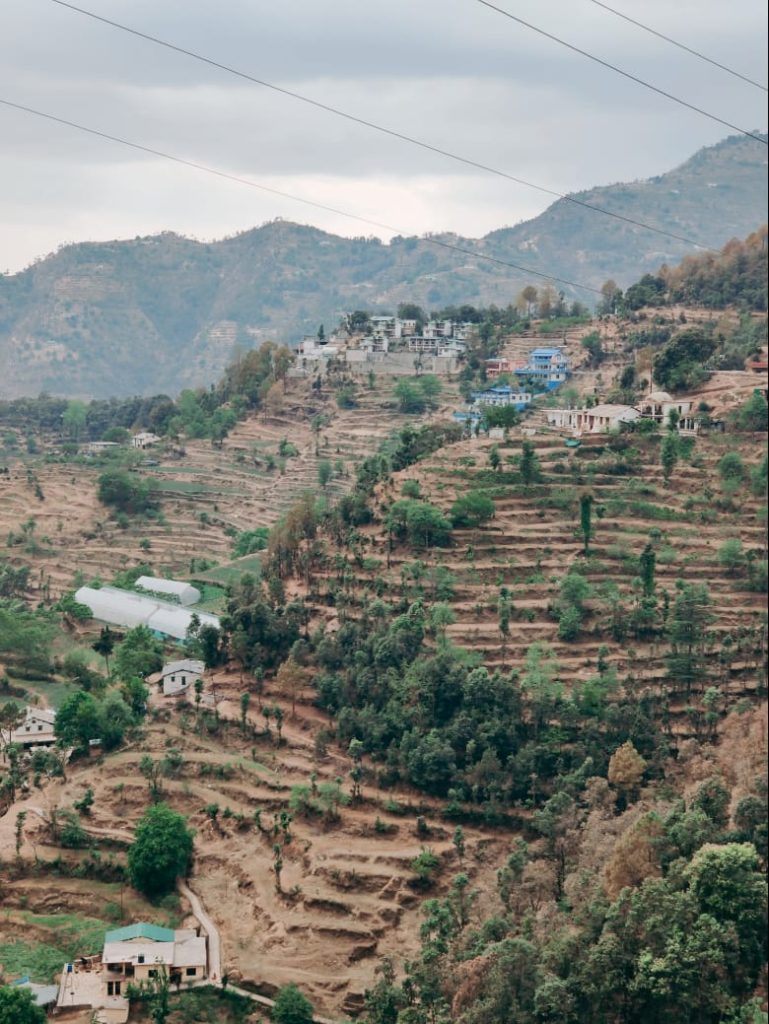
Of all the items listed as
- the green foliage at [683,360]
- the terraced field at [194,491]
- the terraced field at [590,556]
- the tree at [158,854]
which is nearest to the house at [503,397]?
the terraced field at [194,491]

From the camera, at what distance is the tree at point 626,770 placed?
1299cm

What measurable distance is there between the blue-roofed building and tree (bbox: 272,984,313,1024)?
15456 mm

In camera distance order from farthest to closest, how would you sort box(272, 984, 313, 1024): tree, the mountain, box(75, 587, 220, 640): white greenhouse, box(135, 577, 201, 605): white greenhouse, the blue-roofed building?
the mountain
the blue-roofed building
box(135, 577, 201, 605): white greenhouse
box(75, 587, 220, 640): white greenhouse
box(272, 984, 313, 1024): tree

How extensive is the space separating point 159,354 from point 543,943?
46.1 meters

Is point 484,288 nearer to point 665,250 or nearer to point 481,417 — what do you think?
point 665,250

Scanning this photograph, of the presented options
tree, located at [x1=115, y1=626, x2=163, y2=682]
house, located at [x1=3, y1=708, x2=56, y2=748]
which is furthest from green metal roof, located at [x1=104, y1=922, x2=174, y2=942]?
tree, located at [x1=115, y1=626, x2=163, y2=682]

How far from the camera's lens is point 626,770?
13000mm

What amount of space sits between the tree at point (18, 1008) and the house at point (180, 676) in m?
5.66

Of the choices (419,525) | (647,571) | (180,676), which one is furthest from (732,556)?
(180,676)

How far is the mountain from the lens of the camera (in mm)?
49844

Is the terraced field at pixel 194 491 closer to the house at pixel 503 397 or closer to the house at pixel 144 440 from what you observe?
the house at pixel 144 440

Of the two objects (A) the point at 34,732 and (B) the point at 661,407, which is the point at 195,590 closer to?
(A) the point at 34,732

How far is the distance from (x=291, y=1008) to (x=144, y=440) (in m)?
19.0

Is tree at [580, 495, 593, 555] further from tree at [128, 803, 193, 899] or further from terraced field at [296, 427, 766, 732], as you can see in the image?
tree at [128, 803, 193, 899]
